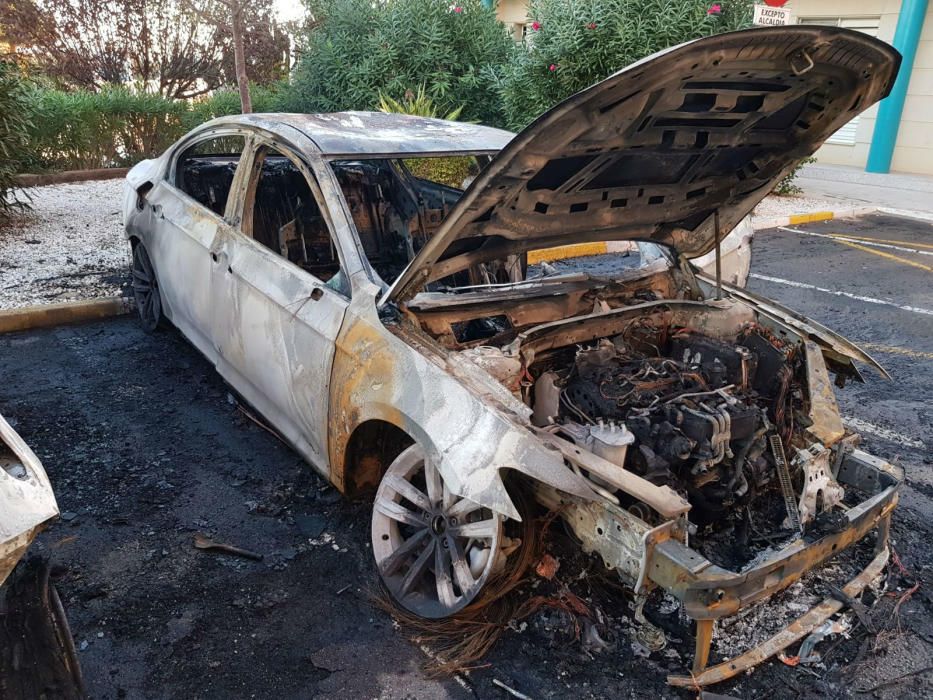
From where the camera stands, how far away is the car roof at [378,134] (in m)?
3.56

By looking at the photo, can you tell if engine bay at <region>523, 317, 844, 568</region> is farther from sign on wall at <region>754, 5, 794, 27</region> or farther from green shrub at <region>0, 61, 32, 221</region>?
green shrub at <region>0, 61, 32, 221</region>

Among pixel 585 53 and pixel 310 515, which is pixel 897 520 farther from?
pixel 585 53

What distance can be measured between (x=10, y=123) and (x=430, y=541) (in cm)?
729

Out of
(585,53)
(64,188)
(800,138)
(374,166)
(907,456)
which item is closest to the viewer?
(800,138)

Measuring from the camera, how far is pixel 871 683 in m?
2.62

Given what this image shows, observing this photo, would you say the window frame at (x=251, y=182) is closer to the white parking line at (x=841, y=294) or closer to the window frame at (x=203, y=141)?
the window frame at (x=203, y=141)

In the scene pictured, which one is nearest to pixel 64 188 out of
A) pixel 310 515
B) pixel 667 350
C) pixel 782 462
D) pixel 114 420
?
pixel 114 420

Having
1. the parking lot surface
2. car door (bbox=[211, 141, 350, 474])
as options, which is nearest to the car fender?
car door (bbox=[211, 141, 350, 474])

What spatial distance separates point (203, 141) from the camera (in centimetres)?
453

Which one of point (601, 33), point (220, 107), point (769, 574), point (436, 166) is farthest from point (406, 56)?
point (769, 574)

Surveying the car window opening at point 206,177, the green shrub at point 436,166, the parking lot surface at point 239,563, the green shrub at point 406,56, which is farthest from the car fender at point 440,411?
the green shrub at point 406,56

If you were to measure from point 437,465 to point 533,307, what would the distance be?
105 cm

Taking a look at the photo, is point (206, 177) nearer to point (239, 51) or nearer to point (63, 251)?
point (63, 251)

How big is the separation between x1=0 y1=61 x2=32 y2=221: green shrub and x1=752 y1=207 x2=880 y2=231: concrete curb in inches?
359
